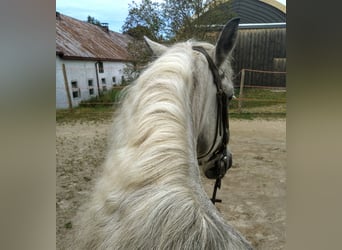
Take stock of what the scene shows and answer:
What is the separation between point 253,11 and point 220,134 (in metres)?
0.32

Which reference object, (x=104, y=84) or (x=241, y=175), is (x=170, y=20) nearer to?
(x=104, y=84)

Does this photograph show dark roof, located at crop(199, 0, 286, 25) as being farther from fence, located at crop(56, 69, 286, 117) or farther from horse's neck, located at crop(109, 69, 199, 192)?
horse's neck, located at crop(109, 69, 199, 192)

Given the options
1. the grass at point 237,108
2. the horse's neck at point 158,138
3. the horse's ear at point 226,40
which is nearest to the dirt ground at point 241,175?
the grass at point 237,108

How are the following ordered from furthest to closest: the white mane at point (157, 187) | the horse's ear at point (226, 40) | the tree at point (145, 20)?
the tree at point (145, 20)
the horse's ear at point (226, 40)
the white mane at point (157, 187)

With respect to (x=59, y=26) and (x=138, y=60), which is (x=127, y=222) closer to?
(x=138, y=60)

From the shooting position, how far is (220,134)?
88cm

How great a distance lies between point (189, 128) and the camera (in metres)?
0.56

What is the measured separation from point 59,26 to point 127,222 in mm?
648

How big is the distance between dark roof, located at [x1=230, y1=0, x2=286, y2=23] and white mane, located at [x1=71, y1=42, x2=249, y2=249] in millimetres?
342

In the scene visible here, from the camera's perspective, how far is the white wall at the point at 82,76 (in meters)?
0.92

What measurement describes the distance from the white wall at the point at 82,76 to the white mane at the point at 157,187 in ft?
0.96

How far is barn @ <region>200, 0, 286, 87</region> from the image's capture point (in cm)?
88

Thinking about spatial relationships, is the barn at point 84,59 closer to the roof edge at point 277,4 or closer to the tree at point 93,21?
the tree at point 93,21
